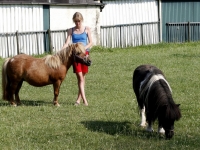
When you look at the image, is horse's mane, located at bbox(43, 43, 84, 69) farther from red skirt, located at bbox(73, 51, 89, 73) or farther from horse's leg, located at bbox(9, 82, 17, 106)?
horse's leg, located at bbox(9, 82, 17, 106)

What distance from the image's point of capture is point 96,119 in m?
12.3

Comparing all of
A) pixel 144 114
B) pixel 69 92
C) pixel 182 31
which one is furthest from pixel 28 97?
pixel 182 31

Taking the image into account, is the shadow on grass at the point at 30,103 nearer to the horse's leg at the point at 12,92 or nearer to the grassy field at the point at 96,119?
the grassy field at the point at 96,119

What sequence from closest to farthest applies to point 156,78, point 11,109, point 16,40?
point 156,78 → point 11,109 → point 16,40

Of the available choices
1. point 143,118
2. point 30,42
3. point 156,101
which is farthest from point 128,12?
point 156,101

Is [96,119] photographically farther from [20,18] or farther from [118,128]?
[20,18]

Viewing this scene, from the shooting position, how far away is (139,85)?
11.6 metres

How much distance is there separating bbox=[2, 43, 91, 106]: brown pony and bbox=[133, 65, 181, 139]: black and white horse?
2.65 meters

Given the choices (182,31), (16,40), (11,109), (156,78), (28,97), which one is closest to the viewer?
(156,78)

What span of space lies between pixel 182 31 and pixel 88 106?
2240 centimetres

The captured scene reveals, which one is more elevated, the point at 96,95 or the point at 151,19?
the point at 151,19

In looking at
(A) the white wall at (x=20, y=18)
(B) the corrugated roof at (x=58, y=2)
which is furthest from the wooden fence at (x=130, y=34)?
(A) the white wall at (x=20, y=18)

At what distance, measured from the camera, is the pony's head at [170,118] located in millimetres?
10180

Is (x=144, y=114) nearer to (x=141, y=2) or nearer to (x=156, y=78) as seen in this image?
(x=156, y=78)
